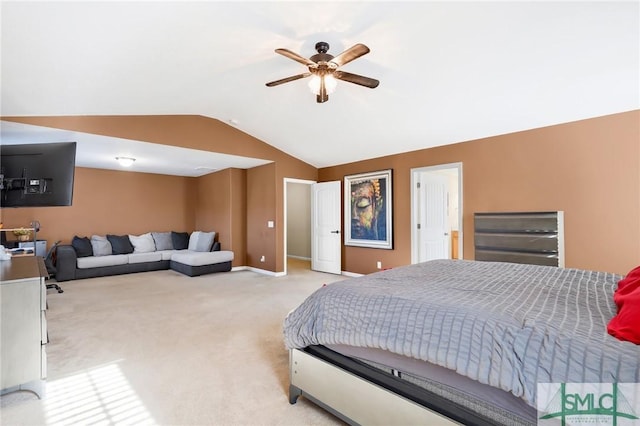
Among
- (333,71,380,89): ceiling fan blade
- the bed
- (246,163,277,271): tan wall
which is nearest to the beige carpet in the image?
the bed

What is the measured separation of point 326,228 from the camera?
21.1ft

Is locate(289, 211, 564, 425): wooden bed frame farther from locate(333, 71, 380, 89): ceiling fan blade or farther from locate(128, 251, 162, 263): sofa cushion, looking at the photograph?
locate(128, 251, 162, 263): sofa cushion

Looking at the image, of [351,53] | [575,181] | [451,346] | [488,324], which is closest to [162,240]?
[351,53]

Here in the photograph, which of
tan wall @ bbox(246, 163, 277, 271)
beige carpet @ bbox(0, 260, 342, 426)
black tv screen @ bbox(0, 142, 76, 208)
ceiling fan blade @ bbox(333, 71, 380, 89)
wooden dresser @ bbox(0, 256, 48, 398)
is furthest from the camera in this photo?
tan wall @ bbox(246, 163, 277, 271)

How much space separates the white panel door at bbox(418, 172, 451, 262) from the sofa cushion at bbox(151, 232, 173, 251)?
585 centimetres

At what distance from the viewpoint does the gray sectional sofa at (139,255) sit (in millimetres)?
5672

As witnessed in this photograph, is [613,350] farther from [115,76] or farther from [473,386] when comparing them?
[115,76]

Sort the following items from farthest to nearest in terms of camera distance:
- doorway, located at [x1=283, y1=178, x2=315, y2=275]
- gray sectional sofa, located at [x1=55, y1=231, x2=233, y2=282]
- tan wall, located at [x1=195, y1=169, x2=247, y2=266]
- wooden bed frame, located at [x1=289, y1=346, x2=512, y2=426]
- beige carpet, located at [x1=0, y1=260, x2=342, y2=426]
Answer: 1. doorway, located at [x1=283, y1=178, x2=315, y2=275]
2. tan wall, located at [x1=195, y1=169, x2=247, y2=266]
3. gray sectional sofa, located at [x1=55, y1=231, x2=233, y2=282]
4. beige carpet, located at [x1=0, y1=260, x2=342, y2=426]
5. wooden bed frame, located at [x1=289, y1=346, x2=512, y2=426]

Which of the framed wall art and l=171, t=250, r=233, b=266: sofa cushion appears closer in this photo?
the framed wall art

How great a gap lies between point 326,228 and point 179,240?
376cm

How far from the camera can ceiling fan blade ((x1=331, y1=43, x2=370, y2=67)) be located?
2248 millimetres

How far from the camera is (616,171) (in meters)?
3.30

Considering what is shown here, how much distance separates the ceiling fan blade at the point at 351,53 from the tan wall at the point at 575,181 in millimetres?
2804

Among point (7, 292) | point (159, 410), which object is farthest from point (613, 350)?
point (7, 292)
